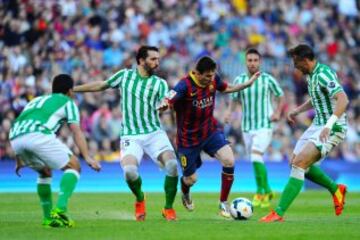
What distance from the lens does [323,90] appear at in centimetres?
1361

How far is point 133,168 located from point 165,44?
13.8 m

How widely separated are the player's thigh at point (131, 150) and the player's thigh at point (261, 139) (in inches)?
173

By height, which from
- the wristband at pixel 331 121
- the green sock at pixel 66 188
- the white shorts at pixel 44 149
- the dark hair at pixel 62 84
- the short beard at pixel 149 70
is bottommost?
the green sock at pixel 66 188

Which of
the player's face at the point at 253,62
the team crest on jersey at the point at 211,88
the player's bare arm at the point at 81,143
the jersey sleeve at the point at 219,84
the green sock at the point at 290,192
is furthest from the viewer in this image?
the player's face at the point at 253,62

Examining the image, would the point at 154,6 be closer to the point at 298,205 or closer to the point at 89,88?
the point at 298,205

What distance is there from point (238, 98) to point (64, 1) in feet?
32.8

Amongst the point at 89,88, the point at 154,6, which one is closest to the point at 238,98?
the point at 89,88

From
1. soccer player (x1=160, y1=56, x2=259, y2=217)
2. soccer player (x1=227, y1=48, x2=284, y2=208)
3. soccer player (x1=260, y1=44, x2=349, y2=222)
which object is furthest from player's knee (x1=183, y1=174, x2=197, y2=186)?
soccer player (x1=227, y1=48, x2=284, y2=208)

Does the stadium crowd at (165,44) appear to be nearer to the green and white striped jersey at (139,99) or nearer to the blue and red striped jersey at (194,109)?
the blue and red striped jersey at (194,109)

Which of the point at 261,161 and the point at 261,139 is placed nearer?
the point at 261,161

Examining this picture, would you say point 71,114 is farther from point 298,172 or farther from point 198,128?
point 298,172

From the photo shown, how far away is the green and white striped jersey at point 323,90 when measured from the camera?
13.4 metres

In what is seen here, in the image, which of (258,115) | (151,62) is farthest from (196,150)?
(258,115)

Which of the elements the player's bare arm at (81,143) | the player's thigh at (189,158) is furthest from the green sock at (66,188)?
the player's thigh at (189,158)
